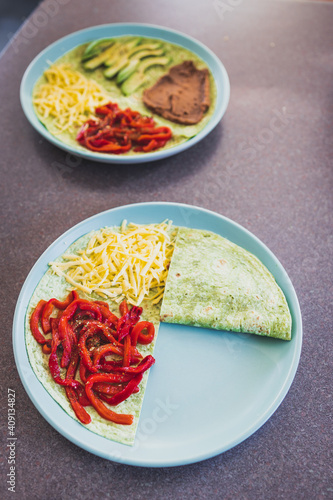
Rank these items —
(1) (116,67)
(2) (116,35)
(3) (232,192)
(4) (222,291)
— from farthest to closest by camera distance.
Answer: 1. (2) (116,35)
2. (1) (116,67)
3. (3) (232,192)
4. (4) (222,291)

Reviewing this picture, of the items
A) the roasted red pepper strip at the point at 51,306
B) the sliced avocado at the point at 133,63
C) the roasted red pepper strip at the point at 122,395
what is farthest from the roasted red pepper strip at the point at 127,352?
the sliced avocado at the point at 133,63

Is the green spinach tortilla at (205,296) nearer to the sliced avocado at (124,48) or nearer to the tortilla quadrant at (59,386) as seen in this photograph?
the tortilla quadrant at (59,386)

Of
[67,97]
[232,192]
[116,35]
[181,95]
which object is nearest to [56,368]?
[232,192]

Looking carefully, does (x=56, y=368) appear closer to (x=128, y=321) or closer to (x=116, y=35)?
(x=128, y=321)

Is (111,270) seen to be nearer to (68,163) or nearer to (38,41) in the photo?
(68,163)

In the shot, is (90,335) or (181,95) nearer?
(90,335)

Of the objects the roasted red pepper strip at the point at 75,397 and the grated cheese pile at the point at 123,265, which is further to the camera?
the grated cheese pile at the point at 123,265

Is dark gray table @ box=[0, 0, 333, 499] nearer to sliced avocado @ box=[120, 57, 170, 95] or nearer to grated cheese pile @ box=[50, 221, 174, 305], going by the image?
grated cheese pile @ box=[50, 221, 174, 305]
